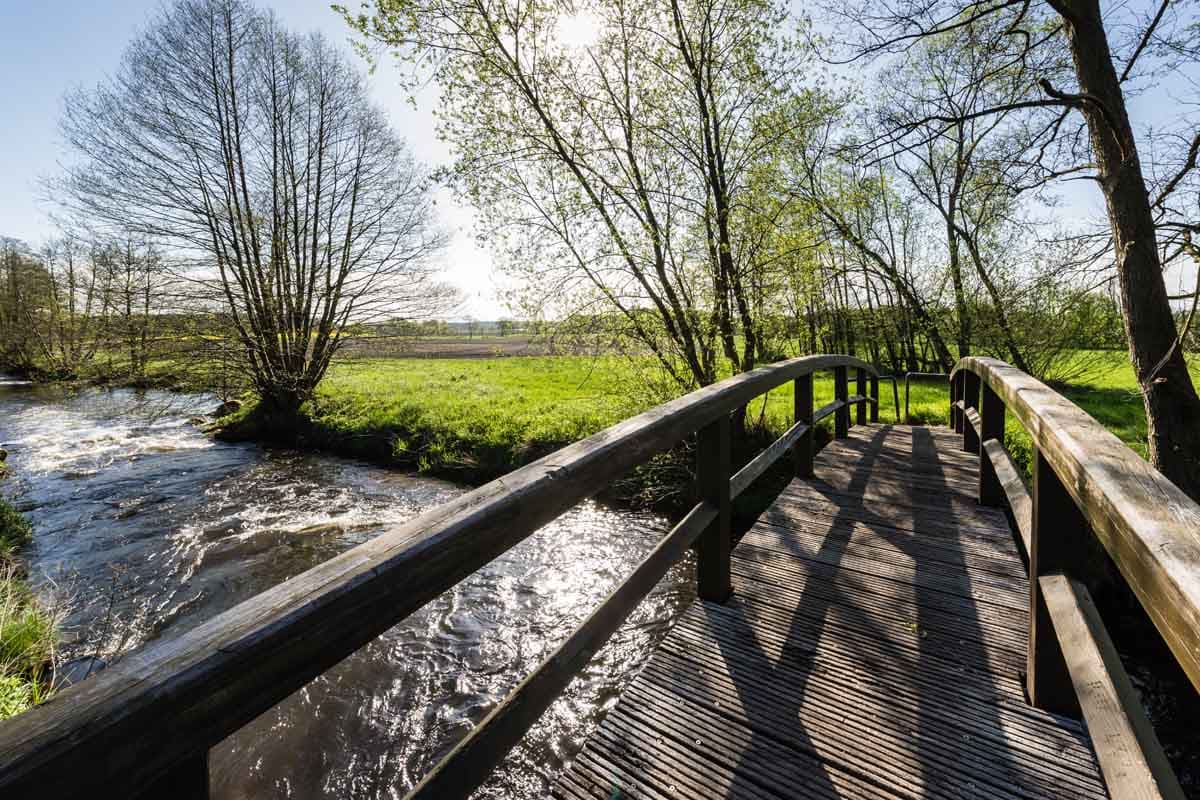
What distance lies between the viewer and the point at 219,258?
39.4 feet

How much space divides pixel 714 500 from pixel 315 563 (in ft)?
19.1

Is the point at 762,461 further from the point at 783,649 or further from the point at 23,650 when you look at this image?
the point at 23,650

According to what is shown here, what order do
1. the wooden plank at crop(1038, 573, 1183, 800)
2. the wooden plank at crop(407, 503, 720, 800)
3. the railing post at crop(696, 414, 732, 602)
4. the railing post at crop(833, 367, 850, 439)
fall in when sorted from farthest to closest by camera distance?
1. the railing post at crop(833, 367, 850, 439)
2. the railing post at crop(696, 414, 732, 602)
3. the wooden plank at crop(1038, 573, 1183, 800)
4. the wooden plank at crop(407, 503, 720, 800)

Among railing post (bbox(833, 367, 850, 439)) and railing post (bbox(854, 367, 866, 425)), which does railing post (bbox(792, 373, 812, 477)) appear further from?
railing post (bbox(854, 367, 866, 425))

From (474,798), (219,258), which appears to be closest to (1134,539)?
(474,798)

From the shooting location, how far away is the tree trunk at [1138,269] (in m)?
5.10

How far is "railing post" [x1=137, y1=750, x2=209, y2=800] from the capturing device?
0.68m

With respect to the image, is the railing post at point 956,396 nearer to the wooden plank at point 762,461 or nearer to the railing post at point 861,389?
the railing post at point 861,389

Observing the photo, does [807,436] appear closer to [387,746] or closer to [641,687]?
[641,687]

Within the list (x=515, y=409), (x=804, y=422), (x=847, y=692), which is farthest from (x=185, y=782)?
(x=515, y=409)

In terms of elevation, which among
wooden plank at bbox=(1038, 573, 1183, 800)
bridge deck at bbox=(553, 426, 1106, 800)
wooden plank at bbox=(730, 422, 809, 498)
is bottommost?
bridge deck at bbox=(553, 426, 1106, 800)

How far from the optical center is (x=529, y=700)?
137cm

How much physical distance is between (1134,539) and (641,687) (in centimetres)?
165

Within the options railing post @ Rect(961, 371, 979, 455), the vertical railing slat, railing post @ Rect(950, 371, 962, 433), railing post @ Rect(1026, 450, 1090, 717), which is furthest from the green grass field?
railing post @ Rect(1026, 450, 1090, 717)
